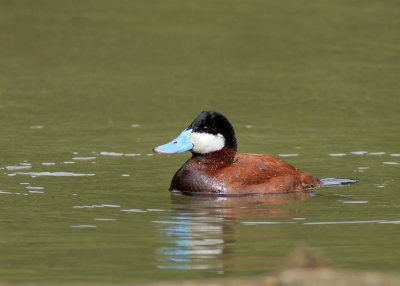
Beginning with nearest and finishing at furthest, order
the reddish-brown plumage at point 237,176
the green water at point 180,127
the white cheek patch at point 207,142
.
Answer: the green water at point 180,127
the reddish-brown plumage at point 237,176
the white cheek patch at point 207,142

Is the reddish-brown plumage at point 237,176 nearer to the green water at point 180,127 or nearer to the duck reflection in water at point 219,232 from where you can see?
the duck reflection in water at point 219,232

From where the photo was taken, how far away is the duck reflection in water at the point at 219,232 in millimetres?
7512

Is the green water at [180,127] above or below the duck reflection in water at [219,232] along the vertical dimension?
above

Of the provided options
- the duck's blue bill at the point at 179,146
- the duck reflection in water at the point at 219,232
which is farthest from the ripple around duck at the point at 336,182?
the duck's blue bill at the point at 179,146

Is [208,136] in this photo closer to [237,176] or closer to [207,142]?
[207,142]

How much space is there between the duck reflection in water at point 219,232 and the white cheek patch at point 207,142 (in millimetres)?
592

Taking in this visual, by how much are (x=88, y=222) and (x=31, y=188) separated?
6.03 feet

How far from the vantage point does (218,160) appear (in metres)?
11.3

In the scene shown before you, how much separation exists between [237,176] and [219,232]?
2182 millimetres

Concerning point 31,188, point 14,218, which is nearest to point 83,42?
point 31,188

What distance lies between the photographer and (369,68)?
1958 centimetres

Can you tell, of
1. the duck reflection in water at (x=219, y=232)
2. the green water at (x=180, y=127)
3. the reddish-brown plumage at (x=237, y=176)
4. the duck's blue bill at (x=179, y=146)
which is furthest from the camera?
the duck's blue bill at (x=179, y=146)

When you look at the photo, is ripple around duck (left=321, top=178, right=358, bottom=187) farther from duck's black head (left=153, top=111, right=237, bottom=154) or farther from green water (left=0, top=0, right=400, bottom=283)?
duck's black head (left=153, top=111, right=237, bottom=154)

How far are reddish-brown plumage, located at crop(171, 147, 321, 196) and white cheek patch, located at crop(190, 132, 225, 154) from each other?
0.06 m
